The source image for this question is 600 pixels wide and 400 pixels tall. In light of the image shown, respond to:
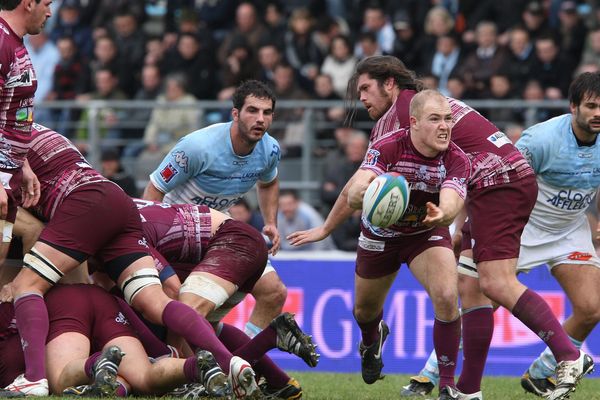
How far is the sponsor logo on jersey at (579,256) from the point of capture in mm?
8688

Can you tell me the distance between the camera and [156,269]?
25.0 ft

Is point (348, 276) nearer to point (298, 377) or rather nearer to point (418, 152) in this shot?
point (298, 377)

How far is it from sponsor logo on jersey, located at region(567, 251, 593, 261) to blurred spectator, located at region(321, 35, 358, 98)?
656cm

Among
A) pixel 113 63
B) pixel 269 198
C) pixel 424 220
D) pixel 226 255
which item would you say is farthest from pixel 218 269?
pixel 113 63

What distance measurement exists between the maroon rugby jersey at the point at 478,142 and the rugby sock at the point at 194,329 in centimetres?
171

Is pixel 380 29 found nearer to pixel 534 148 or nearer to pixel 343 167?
pixel 343 167

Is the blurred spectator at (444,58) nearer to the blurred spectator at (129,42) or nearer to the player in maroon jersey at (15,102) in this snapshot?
the blurred spectator at (129,42)

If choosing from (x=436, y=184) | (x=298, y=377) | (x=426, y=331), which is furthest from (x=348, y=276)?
(x=436, y=184)

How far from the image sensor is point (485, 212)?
7594 mm

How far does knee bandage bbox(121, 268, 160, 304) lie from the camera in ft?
24.0

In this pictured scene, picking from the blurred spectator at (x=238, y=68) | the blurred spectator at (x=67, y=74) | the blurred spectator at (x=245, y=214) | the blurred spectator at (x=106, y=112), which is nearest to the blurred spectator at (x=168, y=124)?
the blurred spectator at (x=106, y=112)

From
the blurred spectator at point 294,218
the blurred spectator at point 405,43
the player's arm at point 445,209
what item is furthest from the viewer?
the blurred spectator at point 405,43

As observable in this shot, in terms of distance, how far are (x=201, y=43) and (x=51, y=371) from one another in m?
9.49

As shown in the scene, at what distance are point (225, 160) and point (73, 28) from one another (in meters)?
9.38
